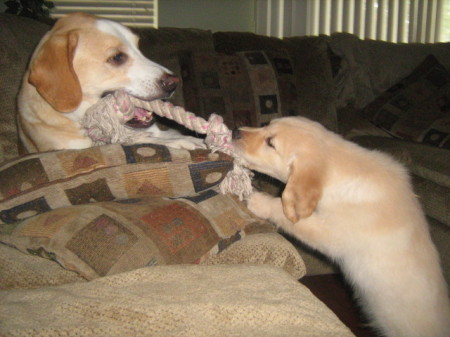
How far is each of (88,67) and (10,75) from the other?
515 millimetres

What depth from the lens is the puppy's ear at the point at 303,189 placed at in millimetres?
1562

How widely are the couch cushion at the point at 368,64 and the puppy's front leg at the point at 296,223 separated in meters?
2.04

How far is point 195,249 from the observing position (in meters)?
1.18

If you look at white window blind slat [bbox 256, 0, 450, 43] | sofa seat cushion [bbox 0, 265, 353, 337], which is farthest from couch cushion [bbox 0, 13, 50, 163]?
white window blind slat [bbox 256, 0, 450, 43]

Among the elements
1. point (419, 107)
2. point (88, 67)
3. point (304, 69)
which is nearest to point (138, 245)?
point (88, 67)

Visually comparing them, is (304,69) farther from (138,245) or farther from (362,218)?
(138,245)

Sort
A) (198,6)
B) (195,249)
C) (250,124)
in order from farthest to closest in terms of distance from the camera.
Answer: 1. (198,6)
2. (250,124)
3. (195,249)

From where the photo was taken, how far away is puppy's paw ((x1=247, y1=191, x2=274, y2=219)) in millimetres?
1789

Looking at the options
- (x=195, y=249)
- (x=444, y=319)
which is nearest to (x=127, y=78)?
(x=195, y=249)

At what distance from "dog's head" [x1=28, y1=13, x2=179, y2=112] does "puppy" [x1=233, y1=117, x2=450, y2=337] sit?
562mm

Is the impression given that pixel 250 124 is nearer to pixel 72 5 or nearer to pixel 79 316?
pixel 79 316

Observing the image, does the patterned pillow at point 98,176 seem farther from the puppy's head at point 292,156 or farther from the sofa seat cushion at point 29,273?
the puppy's head at point 292,156

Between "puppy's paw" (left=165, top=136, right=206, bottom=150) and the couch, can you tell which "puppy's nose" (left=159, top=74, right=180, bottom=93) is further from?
the couch

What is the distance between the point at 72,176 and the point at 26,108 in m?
0.71
